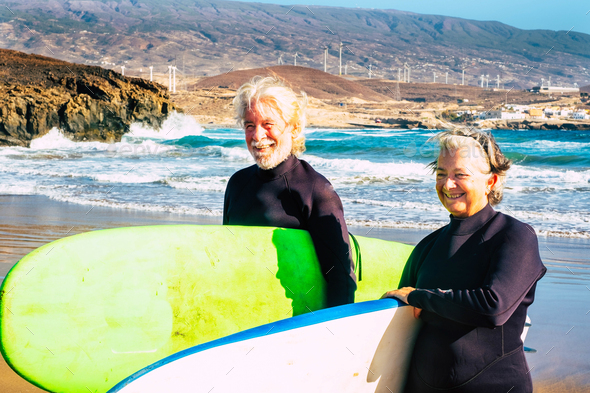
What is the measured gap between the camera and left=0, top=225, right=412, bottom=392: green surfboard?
59.5 inches

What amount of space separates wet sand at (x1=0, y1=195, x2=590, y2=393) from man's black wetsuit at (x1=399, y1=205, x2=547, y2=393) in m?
1.01

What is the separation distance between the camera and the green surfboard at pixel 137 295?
59.5 inches

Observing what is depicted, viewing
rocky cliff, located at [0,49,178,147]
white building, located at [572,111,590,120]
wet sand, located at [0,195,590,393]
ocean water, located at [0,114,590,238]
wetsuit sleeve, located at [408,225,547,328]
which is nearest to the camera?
wetsuit sleeve, located at [408,225,547,328]

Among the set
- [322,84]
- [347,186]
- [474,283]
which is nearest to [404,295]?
[474,283]

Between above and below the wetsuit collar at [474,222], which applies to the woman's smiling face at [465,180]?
above

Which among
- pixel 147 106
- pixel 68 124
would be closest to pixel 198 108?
pixel 147 106

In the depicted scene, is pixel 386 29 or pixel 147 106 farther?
pixel 386 29

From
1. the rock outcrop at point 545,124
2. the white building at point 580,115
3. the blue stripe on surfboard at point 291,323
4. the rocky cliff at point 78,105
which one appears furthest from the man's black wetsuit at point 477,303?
the white building at point 580,115

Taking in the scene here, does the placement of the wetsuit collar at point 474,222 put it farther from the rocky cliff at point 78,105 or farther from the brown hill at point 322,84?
the brown hill at point 322,84

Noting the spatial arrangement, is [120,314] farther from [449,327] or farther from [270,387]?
[449,327]

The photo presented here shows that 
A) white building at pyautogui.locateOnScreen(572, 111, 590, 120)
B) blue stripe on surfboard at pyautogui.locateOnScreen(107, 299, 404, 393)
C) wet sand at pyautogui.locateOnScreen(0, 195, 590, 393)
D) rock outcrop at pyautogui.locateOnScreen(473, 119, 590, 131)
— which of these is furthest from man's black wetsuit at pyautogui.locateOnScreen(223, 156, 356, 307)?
white building at pyautogui.locateOnScreen(572, 111, 590, 120)

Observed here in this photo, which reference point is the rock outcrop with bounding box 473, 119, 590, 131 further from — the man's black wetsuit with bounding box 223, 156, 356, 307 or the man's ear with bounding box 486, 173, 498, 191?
the man's ear with bounding box 486, 173, 498, 191

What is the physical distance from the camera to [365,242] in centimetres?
217

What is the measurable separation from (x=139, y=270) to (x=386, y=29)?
109230 mm
